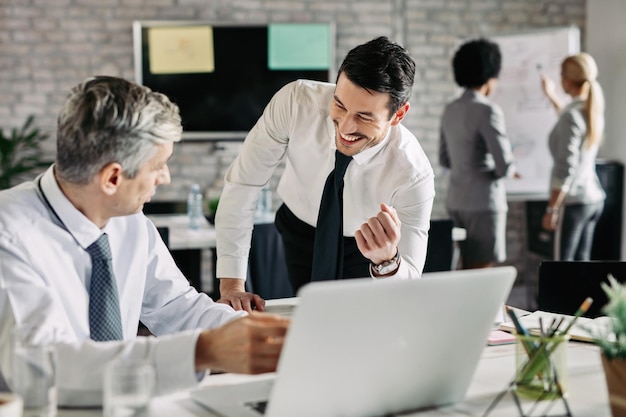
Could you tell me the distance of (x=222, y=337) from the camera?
1445 mm

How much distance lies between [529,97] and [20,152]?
3.43 metres

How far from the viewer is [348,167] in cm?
251

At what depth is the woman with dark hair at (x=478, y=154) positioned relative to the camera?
4.57 metres

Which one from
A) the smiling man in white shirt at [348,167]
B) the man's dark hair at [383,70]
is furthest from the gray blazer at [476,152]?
the man's dark hair at [383,70]

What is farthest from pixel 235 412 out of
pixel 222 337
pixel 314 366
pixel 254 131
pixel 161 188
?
pixel 161 188

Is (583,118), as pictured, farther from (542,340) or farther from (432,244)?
(542,340)

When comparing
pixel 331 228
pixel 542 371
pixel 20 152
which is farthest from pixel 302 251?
pixel 20 152

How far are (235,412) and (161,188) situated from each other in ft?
15.3

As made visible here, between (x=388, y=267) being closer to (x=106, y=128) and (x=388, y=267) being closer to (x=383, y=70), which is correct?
(x=383, y=70)

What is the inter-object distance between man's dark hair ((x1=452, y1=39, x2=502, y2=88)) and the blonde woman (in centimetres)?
63

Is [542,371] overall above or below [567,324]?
above

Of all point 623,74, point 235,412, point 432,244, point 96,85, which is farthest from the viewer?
point 623,74

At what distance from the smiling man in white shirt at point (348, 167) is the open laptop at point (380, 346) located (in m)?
0.72

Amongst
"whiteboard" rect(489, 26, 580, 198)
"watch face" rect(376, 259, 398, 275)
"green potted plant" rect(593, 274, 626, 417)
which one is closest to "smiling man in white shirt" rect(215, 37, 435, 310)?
"watch face" rect(376, 259, 398, 275)
